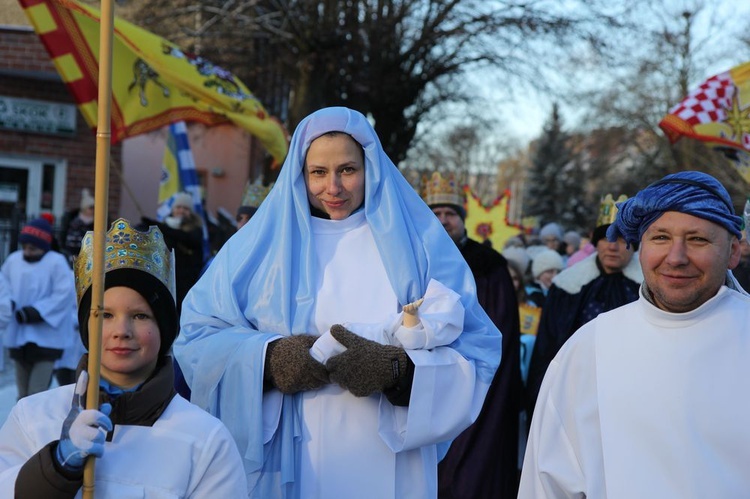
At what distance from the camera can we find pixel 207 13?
19031 mm

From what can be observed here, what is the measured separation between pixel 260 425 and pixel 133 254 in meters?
0.80

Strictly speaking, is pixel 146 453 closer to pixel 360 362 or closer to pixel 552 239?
pixel 360 362

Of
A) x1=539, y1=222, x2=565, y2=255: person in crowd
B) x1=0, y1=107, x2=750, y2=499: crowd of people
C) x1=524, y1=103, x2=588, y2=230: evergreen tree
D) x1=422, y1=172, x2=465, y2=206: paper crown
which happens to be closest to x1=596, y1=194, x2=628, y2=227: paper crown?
x1=422, y1=172, x2=465, y2=206: paper crown

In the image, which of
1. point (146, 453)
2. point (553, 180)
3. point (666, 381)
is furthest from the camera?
point (553, 180)

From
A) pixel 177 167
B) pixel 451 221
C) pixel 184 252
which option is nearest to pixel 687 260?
pixel 451 221

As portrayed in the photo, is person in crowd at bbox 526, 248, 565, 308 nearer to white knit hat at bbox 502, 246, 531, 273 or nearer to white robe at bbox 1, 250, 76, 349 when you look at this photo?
white knit hat at bbox 502, 246, 531, 273

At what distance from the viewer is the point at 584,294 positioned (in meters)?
6.12

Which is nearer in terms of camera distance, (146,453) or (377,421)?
(146,453)

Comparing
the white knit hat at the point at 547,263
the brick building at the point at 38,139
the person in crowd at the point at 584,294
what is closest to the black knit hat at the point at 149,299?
the person in crowd at the point at 584,294

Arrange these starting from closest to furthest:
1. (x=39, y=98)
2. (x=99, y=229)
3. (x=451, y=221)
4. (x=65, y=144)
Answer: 1. (x=99, y=229)
2. (x=451, y=221)
3. (x=39, y=98)
4. (x=65, y=144)

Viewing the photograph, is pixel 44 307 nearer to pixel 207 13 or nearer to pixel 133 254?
pixel 133 254

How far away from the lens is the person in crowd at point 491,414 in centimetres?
580

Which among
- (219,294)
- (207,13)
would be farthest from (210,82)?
(207,13)

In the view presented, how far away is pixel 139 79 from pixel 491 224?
6.32 m
